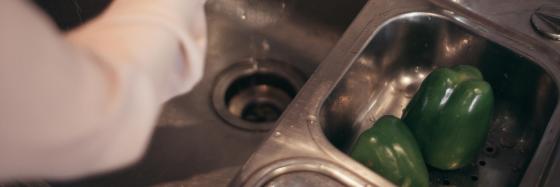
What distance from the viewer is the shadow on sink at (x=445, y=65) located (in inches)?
24.2

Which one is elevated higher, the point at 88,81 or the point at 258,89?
the point at 88,81

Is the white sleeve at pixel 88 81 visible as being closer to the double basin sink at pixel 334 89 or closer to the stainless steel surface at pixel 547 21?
the double basin sink at pixel 334 89

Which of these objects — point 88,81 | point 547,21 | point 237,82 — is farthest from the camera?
point 237,82

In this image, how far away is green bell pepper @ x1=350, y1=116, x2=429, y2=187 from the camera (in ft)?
1.86

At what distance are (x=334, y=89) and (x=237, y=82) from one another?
0.28m

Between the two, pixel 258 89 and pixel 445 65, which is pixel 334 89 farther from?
pixel 258 89

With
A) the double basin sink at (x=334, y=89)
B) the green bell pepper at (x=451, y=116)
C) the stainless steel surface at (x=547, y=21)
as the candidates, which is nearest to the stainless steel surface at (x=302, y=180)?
the double basin sink at (x=334, y=89)

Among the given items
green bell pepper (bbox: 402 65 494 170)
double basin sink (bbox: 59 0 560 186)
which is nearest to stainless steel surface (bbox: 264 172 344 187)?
double basin sink (bbox: 59 0 560 186)

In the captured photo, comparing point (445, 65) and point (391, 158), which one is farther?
point (445, 65)

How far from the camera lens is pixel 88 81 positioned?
340 millimetres

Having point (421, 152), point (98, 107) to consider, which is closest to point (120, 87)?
point (98, 107)

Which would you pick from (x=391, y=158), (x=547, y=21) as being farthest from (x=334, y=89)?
(x=547, y=21)

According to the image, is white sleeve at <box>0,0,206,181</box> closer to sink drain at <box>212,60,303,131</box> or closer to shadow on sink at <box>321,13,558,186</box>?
shadow on sink at <box>321,13,558,186</box>

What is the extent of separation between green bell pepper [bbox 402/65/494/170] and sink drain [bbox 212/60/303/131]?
0.83 feet
